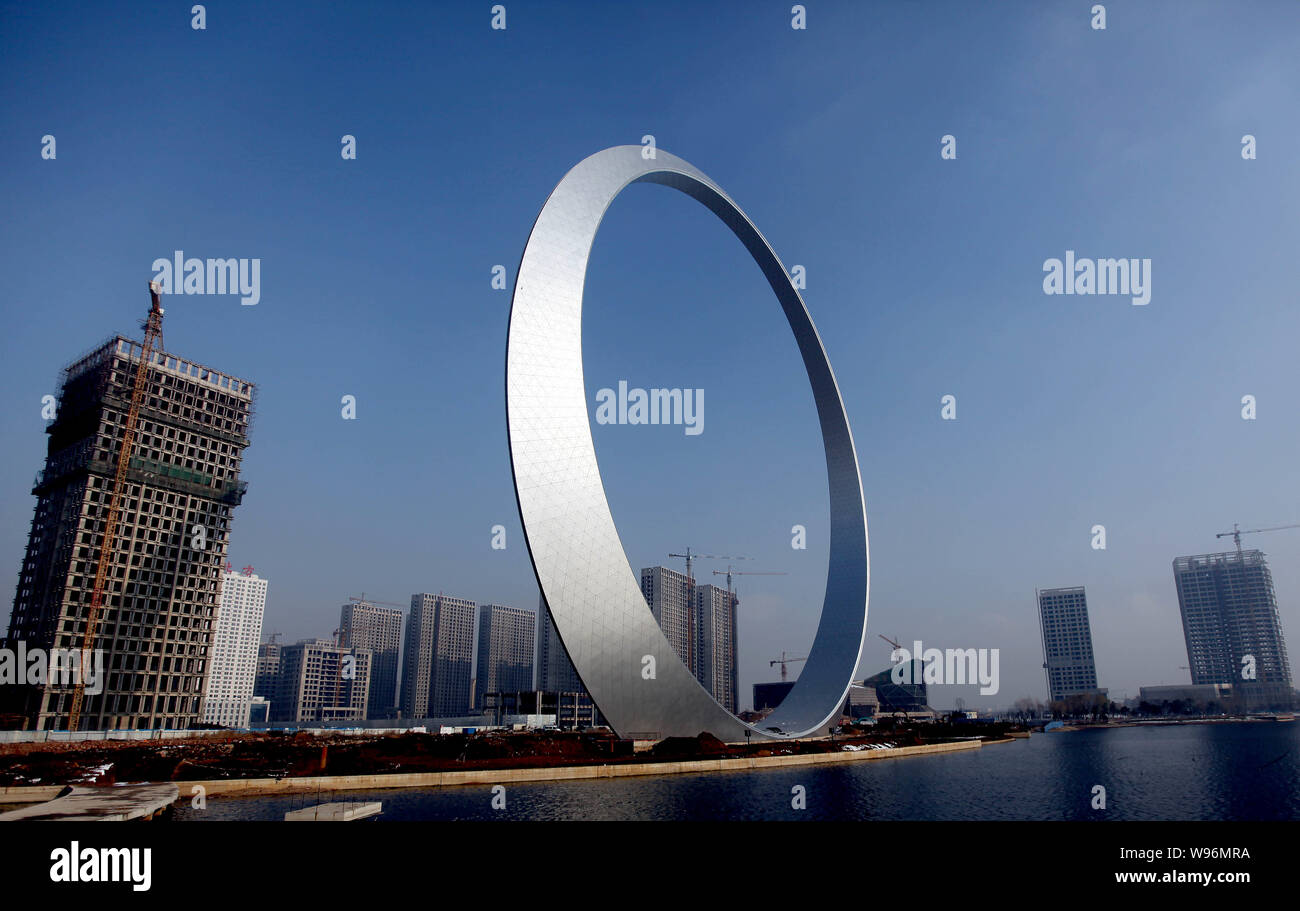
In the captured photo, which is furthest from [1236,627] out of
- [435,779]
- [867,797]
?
Result: [435,779]

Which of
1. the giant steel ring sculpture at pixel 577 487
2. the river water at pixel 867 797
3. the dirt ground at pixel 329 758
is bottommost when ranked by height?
the river water at pixel 867 797

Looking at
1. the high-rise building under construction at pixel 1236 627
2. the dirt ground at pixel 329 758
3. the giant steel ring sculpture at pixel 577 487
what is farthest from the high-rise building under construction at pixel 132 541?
the high-rise building under construction at pixel 1236 627

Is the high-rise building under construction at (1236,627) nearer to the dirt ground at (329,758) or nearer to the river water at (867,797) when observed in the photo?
the river water at (867,797)

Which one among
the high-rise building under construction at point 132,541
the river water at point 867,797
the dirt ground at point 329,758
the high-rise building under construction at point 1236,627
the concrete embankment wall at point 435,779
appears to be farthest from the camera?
the high-rise building under construction at point 1236,627

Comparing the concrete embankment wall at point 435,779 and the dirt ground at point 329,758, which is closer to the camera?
the concrete embankment wall at point 435,779

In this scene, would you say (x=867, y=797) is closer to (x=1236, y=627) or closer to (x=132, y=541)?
(x=132, y=541)

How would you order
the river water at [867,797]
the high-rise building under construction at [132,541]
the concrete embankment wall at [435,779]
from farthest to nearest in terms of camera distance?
the high-rise building under construction at [132,541], the concrete embankment wall at [435,779], the river water at [867,797]

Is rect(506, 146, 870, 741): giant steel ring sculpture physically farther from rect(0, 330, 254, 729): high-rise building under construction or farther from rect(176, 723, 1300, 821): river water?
rect(0, 330, 254, 729): high-rise building under construction
